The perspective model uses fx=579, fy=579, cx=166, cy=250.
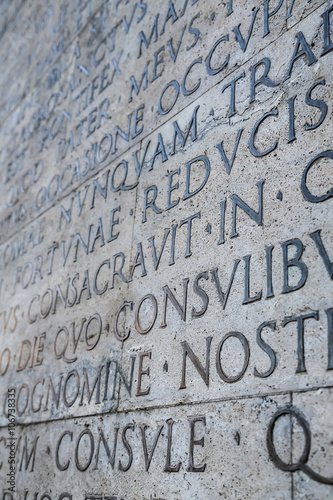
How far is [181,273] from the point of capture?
329 cm

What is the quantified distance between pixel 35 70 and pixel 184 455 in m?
5.12

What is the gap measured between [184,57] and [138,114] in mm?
558

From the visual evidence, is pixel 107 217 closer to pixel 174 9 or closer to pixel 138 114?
pixel 138 114

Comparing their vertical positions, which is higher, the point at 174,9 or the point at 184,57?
the point at 174,9

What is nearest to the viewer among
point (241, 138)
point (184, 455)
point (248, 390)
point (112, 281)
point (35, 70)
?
point (248, 390)

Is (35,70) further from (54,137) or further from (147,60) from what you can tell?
(147,60)

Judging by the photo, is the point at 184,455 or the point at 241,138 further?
the point at 241,138

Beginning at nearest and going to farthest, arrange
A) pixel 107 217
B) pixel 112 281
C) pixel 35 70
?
1. pixel 112 281
2. pixel 107 217
3. pixel 35 70

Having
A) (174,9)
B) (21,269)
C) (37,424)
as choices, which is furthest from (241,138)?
(21,269)

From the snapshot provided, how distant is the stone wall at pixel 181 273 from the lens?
253cm

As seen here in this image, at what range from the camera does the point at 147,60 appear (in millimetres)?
4469

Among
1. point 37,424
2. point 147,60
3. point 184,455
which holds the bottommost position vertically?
point 184,455

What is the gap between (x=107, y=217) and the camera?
13.9ft

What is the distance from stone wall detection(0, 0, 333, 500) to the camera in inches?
99.7
